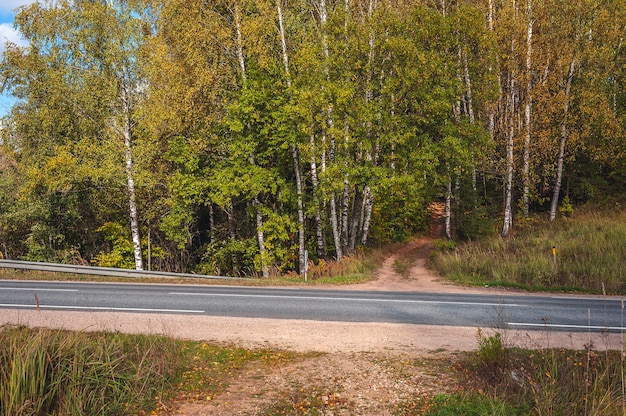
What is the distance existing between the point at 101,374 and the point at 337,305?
22.2 feet

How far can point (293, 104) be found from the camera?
19109 mm

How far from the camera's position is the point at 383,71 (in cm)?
2070

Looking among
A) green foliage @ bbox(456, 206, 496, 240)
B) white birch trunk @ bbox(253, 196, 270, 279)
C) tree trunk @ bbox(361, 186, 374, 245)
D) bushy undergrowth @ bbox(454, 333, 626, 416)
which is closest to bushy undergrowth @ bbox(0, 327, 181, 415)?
bushy undergrowth @ bbox(454, 333, 626, 416)

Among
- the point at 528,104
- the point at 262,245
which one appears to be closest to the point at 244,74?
the point at 262,245

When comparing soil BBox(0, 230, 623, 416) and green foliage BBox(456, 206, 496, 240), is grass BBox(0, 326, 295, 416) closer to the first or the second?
soil BBox(0, 230, 623, 416)

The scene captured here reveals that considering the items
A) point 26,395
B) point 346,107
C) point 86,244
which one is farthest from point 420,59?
point 86,244

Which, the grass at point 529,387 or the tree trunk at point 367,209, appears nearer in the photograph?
the grass at point 529,387

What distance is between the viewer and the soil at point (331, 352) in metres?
6.27

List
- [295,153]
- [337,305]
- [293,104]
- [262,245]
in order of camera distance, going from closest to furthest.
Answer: [337,305] < [293,104] < [295,153] < [262,245]

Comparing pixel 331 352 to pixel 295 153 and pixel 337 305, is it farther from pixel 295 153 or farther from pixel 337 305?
pixel 295 153

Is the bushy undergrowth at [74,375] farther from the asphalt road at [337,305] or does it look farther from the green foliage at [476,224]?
the green foliage at [476,224]

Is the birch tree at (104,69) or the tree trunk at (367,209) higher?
the birch tree at (104,69)

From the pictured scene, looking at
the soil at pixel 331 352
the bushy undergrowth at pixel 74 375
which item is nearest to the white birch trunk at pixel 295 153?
the soil at pixel 331 352

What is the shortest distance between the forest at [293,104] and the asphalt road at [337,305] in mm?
6841
